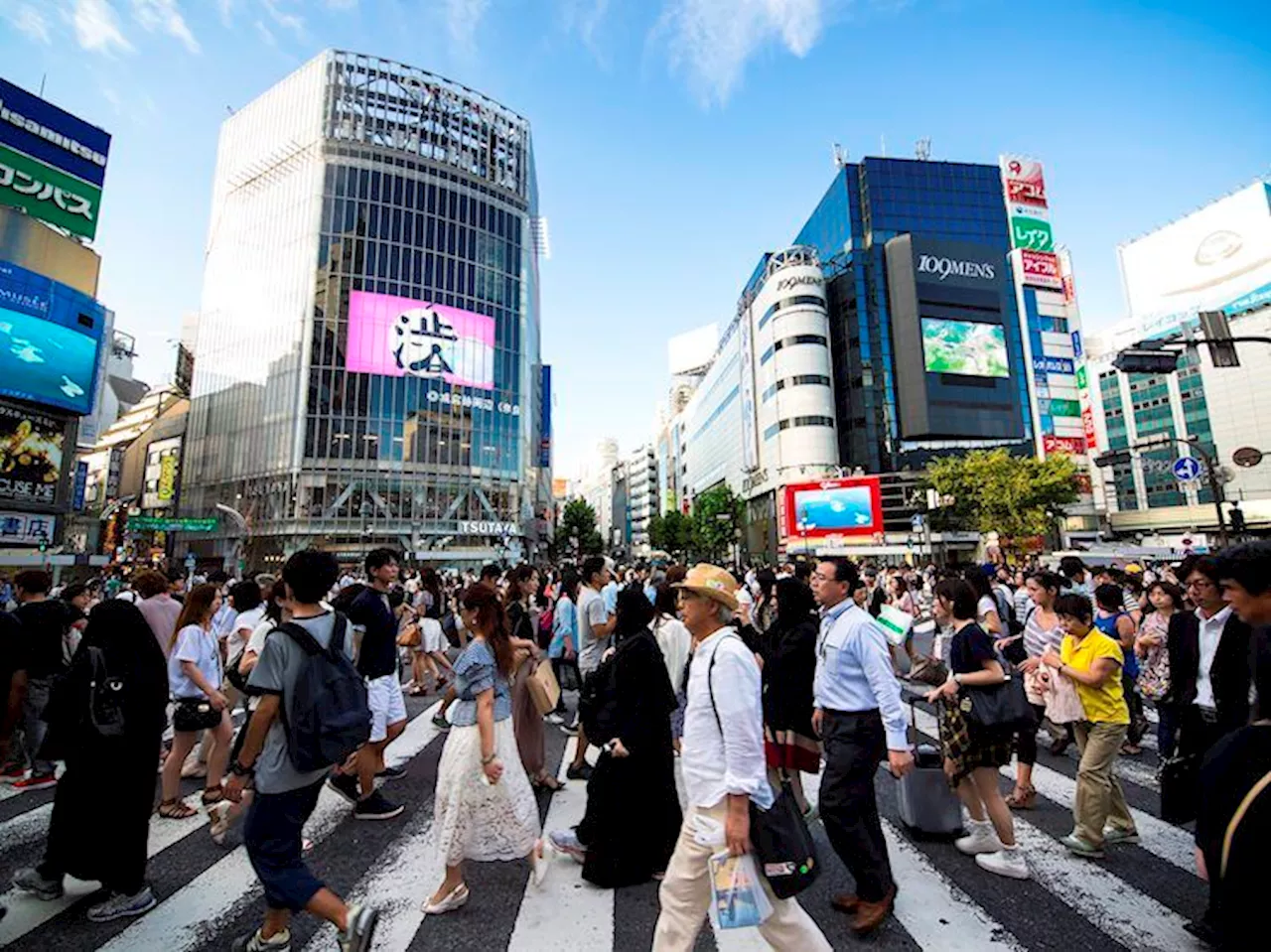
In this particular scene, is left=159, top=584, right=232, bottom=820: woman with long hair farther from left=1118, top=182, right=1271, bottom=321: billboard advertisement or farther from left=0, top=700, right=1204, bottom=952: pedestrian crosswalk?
left=1118, top=182, right=1271, bottom=321: billboard advertisement

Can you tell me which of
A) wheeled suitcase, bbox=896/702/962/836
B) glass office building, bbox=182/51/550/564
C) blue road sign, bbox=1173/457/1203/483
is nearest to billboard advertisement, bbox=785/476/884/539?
glass office building, bbox=182/51/550/564

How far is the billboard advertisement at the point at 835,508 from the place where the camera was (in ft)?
163

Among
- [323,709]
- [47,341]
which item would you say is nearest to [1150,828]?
[323,709]

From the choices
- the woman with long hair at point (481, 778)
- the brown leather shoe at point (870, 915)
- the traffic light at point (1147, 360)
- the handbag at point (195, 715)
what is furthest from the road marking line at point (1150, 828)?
the traffic light at point (1147, 360)

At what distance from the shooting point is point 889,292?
62094 mm

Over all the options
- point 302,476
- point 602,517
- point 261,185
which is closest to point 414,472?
point 302,476

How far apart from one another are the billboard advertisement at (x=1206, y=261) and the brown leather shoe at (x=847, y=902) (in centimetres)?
8377

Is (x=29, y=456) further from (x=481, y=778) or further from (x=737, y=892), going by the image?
(x=737, y=892)

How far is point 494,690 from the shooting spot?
3.80 meters

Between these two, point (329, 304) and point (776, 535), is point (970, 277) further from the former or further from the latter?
point (329, 304)

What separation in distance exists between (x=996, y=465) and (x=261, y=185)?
62681 mm

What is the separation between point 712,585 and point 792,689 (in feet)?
6.65

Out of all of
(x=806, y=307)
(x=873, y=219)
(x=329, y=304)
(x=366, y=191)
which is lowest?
(x=329, y=304)

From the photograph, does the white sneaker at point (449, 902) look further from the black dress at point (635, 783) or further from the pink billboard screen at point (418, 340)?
the pink billboard screen at point (418, 340)
